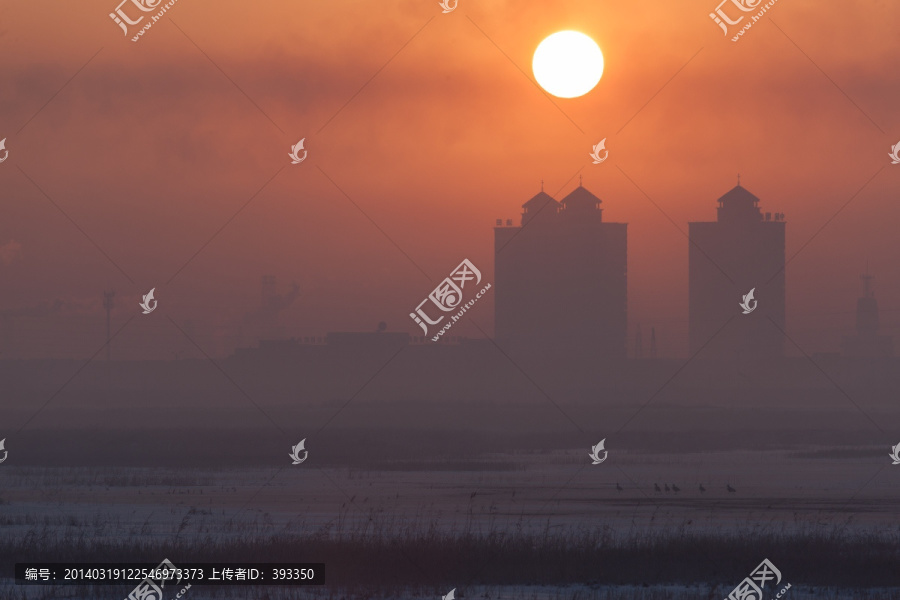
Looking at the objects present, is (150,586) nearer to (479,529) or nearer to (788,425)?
(479,529)

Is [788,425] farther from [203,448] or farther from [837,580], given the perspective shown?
[837,580]

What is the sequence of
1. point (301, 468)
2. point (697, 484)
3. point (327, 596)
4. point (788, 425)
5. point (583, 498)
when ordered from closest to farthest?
point (327, 596), point (583, 498), point (697, 484), point (301, 468), point (788, 425)

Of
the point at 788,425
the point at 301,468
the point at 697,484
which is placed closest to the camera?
the point at 697,484

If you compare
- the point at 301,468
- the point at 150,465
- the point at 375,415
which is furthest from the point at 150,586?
the point at 375,415

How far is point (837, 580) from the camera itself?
23.7 meters

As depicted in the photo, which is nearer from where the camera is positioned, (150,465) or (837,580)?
(837,580)

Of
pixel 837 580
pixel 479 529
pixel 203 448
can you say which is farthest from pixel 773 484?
pixel 203 448

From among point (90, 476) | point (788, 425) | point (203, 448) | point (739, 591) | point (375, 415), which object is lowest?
point (739, 591)

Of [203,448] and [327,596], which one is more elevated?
[203,448]

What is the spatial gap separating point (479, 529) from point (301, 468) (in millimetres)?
24641

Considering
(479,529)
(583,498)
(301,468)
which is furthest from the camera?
(301,468)

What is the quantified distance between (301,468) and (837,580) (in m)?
33.5

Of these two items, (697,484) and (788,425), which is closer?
(697,484)

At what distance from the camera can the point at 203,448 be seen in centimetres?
7144
